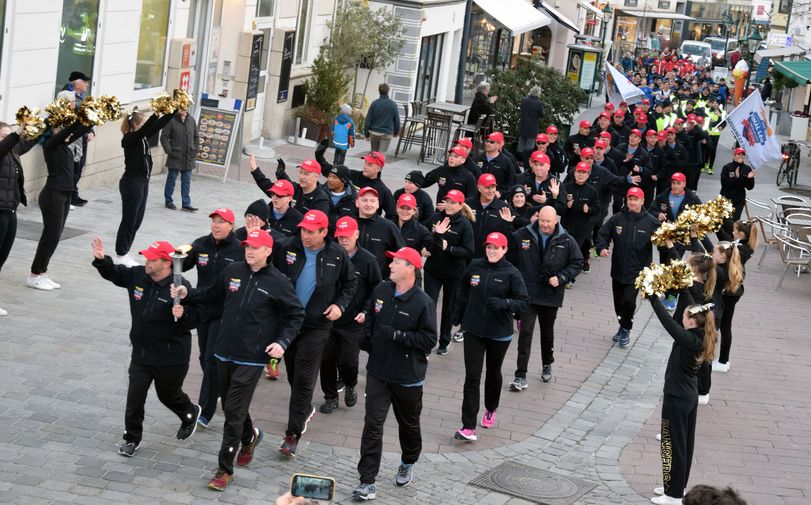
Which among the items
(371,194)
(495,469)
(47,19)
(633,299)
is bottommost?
(495,469)

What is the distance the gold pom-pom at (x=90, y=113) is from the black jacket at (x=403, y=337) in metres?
4.12

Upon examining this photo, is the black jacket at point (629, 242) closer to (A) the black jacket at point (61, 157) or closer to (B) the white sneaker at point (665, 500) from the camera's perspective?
(B) the white sneaker at point (665, 500)

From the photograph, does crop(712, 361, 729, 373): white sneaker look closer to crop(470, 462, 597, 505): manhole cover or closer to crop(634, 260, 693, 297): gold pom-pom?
crop(470, 462, 597, 505): manhole cover

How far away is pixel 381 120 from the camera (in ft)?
81.7

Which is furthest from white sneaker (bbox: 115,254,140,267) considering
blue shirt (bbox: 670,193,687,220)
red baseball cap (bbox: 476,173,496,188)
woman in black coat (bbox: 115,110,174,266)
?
blue shirt (bbox: 670,193,687,220)

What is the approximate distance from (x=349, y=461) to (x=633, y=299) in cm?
553

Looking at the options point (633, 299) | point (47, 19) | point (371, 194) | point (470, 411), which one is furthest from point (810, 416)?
point (47, 19)

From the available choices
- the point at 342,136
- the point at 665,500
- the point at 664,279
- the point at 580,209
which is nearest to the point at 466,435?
the point at 665,500

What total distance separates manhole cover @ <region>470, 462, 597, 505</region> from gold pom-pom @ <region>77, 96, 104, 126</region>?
16.5ft

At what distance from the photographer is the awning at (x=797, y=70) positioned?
1340 inches

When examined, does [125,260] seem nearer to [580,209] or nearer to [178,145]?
[178,145]

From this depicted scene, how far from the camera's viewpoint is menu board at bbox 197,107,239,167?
20422 mm

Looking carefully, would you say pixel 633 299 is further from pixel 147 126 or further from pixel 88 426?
pixel 88 426

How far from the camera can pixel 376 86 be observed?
31.5 metres
